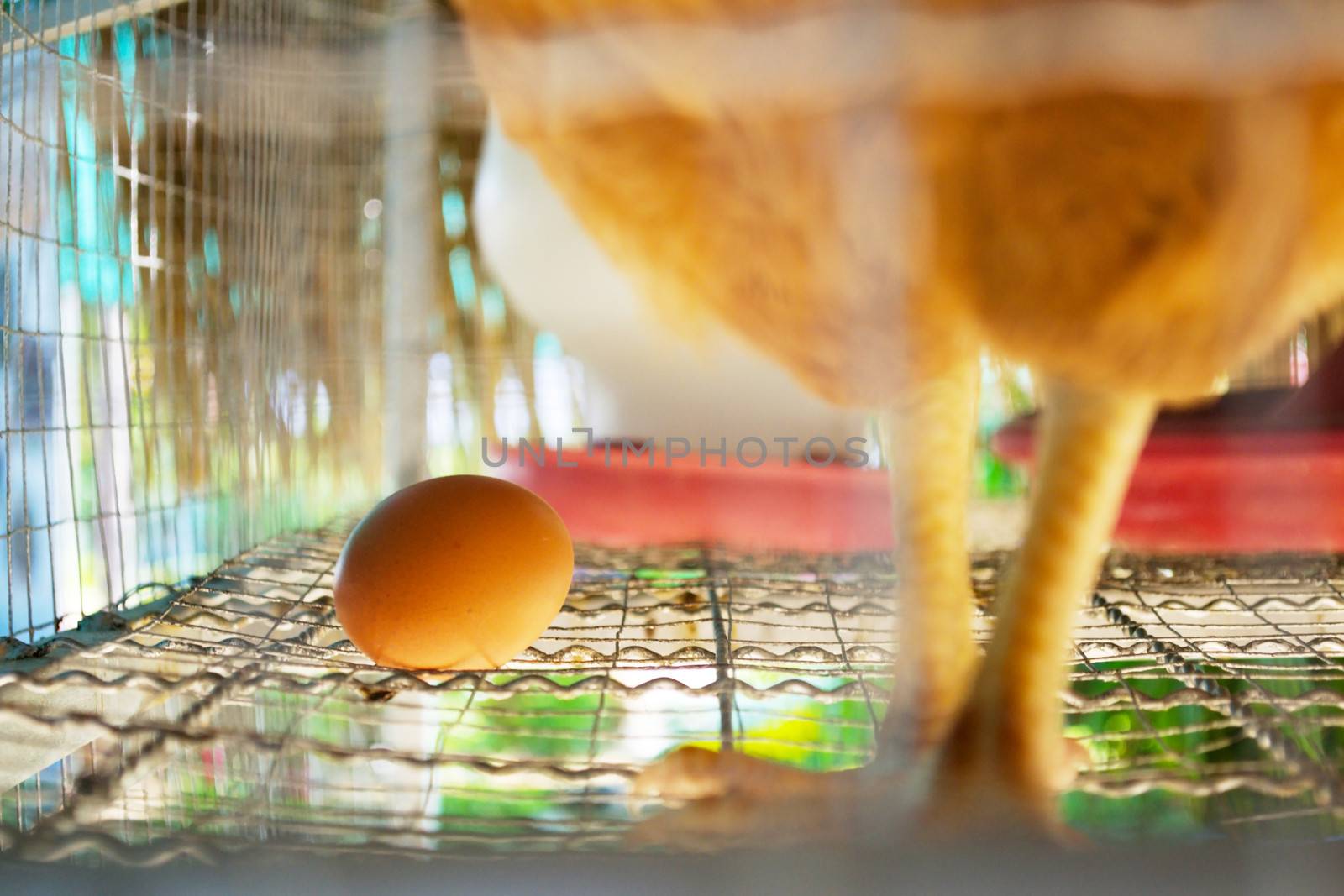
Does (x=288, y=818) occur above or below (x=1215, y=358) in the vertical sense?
below

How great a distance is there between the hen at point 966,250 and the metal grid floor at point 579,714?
0.12 ft

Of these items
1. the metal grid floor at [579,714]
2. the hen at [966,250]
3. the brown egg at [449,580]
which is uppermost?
the hen at [966,250]

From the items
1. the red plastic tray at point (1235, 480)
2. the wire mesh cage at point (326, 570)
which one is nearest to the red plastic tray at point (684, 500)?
the wire mesh cage at point (326, 570)

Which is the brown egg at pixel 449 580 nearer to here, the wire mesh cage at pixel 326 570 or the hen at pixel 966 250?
the wire mesh cage at pixel 326 570

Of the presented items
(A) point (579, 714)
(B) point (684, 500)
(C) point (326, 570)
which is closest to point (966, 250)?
(A) point (579, 714)

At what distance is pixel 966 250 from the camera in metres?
0.30

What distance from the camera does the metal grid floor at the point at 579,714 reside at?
0.31 meters

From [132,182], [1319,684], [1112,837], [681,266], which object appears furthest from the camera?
[132,182]

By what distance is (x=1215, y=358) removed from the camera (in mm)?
308

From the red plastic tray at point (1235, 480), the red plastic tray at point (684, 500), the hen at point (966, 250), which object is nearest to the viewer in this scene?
the hen at point (966, 250)

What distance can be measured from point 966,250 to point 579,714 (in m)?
0.22

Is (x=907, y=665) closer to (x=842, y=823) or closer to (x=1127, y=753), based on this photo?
(x=842, y=823)

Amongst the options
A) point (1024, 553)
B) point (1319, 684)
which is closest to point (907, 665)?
point (1024, 553)

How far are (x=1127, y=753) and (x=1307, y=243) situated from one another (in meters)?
0.27
